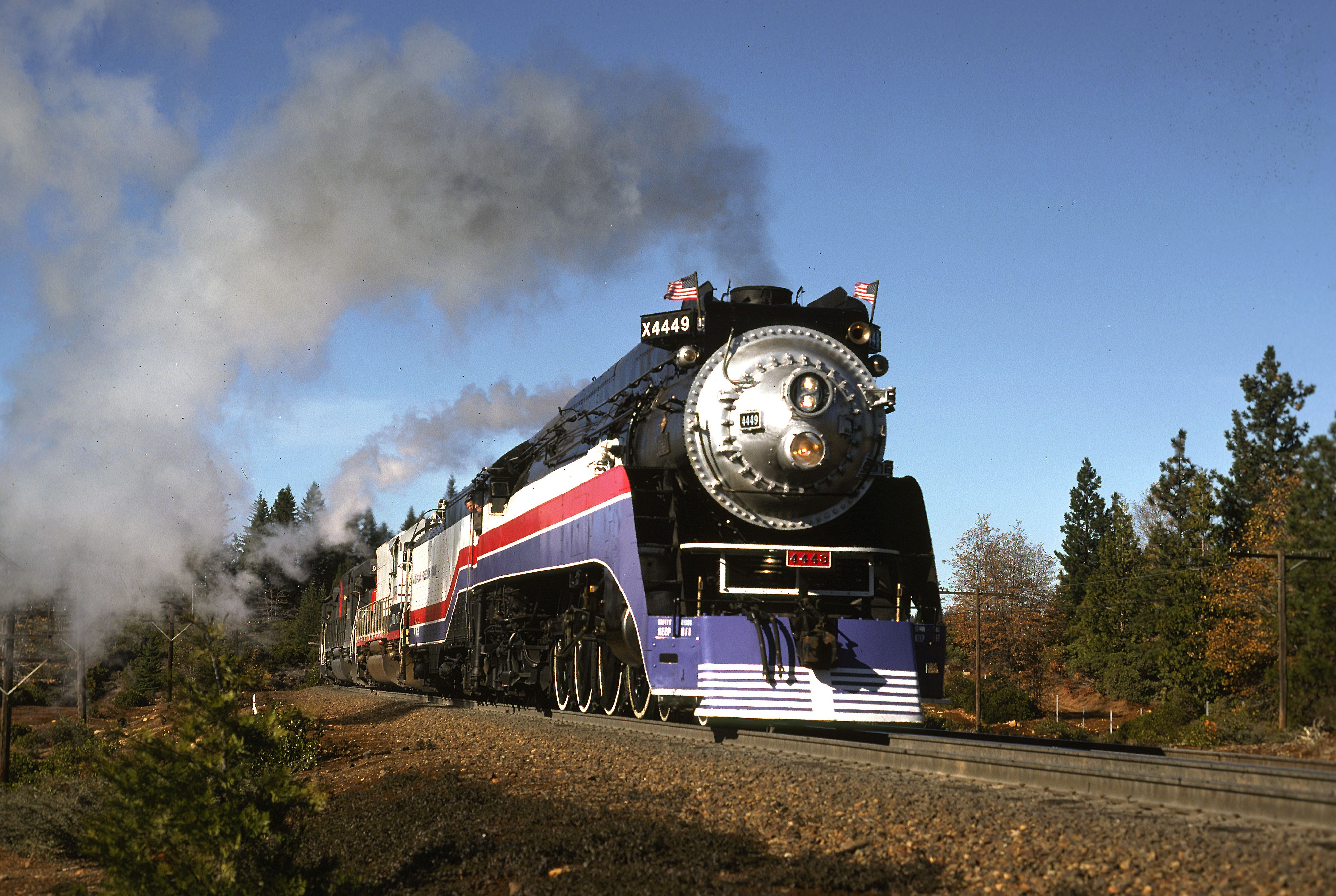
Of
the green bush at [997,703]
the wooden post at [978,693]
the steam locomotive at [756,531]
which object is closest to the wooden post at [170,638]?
the steam locomotive at [756,531]

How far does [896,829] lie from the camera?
272 inches

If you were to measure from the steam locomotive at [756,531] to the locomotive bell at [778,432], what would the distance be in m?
0.02

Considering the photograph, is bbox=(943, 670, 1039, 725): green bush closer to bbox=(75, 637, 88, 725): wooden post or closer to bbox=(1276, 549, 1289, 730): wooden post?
bbox=(1276, 549, 1289, 730): wooden post

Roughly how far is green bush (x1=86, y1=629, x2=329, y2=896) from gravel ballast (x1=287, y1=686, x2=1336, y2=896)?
1.94 feet

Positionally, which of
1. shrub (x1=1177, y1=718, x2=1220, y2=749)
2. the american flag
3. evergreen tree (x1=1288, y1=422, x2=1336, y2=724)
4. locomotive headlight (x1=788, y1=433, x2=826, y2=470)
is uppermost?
the american flag

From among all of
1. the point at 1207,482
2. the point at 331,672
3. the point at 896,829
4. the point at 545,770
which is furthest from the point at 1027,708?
the point at 896,829

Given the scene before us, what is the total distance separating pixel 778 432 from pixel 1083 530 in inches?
2597

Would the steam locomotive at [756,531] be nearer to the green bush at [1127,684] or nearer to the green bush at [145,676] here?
the green bush at [145,676]

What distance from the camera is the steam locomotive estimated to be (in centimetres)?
1077

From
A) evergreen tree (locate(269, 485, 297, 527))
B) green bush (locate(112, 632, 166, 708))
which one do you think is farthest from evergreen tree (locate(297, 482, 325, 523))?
green bush (locate(112, 632, 166, 708))

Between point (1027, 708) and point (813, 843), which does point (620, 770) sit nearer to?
point (813, 843)

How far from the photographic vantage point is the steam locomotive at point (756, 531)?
10.8 m

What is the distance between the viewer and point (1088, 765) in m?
9.03

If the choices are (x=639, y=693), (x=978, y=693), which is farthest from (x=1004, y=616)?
(x=639, y=693)
